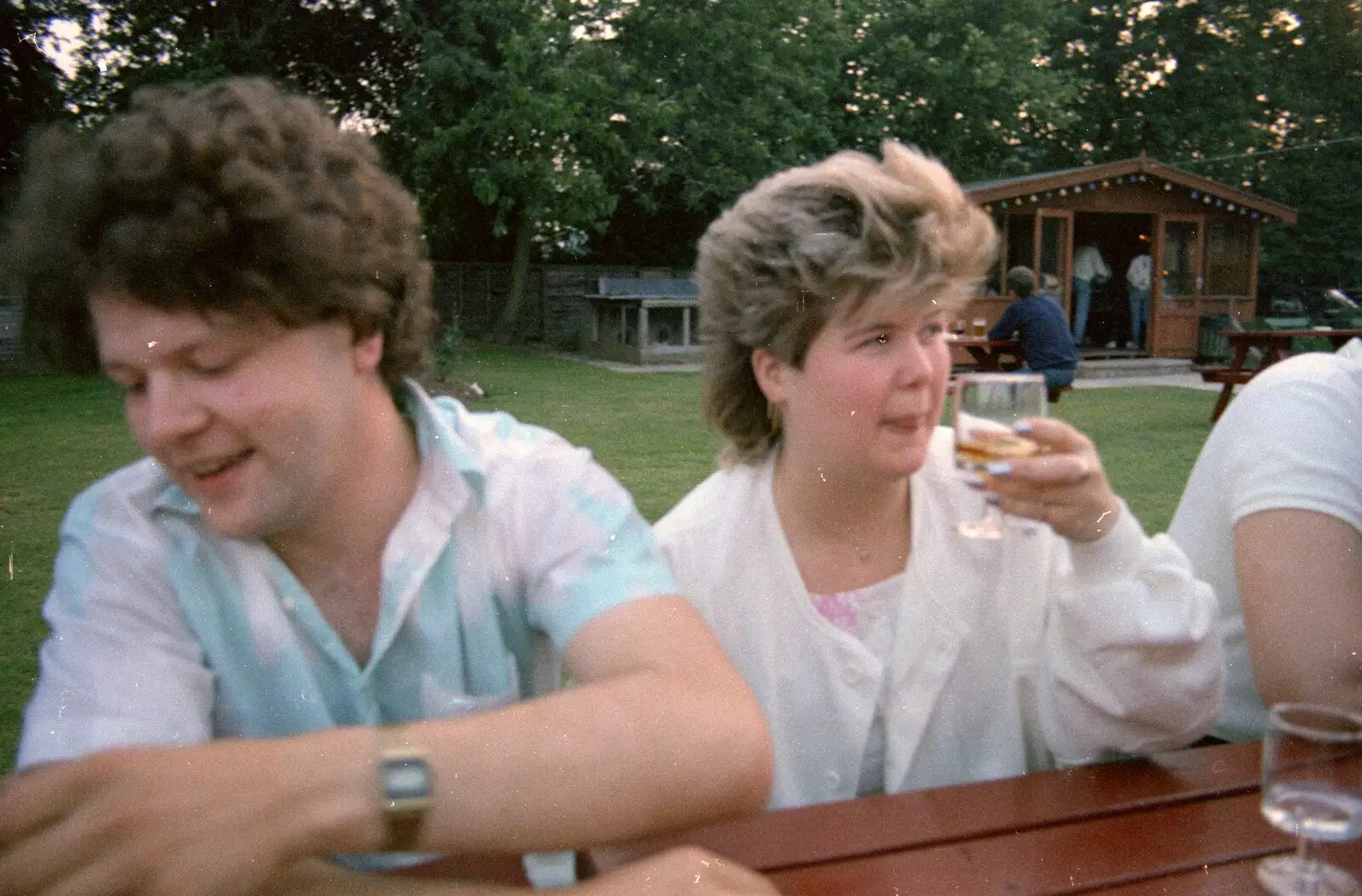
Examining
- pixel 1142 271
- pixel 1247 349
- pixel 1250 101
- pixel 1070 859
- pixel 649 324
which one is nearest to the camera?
pixel 1070 859

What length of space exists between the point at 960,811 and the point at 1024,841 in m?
0.10

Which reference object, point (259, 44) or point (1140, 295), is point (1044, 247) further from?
point (259, 44)

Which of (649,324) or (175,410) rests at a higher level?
(649,324)

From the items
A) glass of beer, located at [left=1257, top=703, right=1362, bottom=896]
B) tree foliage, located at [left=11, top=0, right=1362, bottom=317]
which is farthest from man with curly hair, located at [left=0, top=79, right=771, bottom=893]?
tree foliage, located at [left=11, top=0, right=1362, bottom=317]

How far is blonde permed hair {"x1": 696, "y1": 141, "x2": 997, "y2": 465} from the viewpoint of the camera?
78.2 inches

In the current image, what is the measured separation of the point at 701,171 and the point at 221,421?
21.0 m

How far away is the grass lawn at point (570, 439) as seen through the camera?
4859 mm

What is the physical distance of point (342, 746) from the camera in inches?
43.1

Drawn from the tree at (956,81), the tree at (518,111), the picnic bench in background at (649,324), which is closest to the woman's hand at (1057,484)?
the picnic bench in background at (649,324)

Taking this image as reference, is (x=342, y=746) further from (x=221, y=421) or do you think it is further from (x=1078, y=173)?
(x=1078, y=173)

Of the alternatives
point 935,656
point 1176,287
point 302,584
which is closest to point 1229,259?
point 1176,287

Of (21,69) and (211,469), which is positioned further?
(21,69)

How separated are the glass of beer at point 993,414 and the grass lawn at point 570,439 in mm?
1202

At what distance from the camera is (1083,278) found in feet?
62.7
